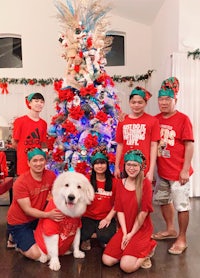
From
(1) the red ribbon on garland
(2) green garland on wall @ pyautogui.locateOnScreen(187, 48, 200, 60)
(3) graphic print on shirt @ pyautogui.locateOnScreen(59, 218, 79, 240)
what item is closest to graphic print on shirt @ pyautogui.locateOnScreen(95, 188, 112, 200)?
(3) graphic print on shirt @ pyautogui.locateOnScreen(59, 218, 79, 240)

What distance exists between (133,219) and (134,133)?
0.77 meters

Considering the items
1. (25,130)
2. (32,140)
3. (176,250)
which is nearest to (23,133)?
(25,130)

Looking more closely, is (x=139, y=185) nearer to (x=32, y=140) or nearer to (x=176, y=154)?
(x=176, y=154)

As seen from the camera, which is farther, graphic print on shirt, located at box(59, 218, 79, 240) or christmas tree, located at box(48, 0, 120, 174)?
christmas tree, located at box(48, 0, 120, 174)

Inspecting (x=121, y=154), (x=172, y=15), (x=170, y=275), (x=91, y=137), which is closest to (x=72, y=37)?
(x=91, y=137)

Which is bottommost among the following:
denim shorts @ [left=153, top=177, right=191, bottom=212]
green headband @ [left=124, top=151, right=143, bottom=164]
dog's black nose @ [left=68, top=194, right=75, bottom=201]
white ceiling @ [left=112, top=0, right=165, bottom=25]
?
denim shorts @ [left=153, top=177, right=191, bottom=212]

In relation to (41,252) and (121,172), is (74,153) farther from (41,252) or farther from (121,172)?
(41,252)

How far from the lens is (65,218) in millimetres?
2525

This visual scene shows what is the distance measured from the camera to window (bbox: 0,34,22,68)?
7090 mm

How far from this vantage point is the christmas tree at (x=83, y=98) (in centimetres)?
362

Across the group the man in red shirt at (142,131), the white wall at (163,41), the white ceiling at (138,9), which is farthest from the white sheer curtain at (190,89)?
the man in red shirt at (142,131)

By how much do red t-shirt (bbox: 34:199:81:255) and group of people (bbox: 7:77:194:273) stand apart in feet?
0.19

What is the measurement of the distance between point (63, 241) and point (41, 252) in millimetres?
214

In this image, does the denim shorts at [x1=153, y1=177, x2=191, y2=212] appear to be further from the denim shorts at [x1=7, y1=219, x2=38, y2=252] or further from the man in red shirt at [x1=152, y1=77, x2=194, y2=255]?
the denim shorts at [x1=7, y1=219, x2=38, y2=252]
